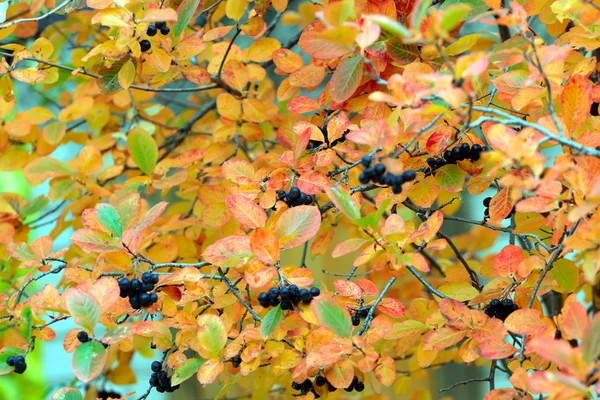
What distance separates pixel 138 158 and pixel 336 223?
1.71 feet

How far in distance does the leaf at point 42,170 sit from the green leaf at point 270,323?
874 millimetres

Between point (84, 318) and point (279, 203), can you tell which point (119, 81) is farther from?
point (84, 318)

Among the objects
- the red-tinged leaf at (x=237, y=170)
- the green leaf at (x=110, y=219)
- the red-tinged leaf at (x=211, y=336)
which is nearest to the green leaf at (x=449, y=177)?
the red-tinged leaf at (x=237, y=170)

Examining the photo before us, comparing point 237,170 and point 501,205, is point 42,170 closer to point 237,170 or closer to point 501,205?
point 237,170

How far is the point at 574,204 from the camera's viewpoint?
0.90m

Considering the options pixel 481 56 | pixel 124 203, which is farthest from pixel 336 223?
pixel 481 56

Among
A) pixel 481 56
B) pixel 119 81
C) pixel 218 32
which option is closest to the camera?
pixel 481 56

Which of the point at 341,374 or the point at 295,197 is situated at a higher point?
the point at 295,197

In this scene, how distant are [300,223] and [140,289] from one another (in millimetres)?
302

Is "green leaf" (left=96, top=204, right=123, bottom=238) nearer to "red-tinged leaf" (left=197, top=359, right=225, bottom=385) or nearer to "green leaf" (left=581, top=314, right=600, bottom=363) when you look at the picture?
"red-tinged leaf" (left=197, top=359, right=225, bottom=385)

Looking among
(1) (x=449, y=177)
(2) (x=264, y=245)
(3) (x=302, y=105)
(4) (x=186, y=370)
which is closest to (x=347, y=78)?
(3) (x=302, y=105)

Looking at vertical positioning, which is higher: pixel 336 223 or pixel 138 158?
pixel 138 158

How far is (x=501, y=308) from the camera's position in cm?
111

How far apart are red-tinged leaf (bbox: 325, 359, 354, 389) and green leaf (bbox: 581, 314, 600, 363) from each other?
16.0 inches
